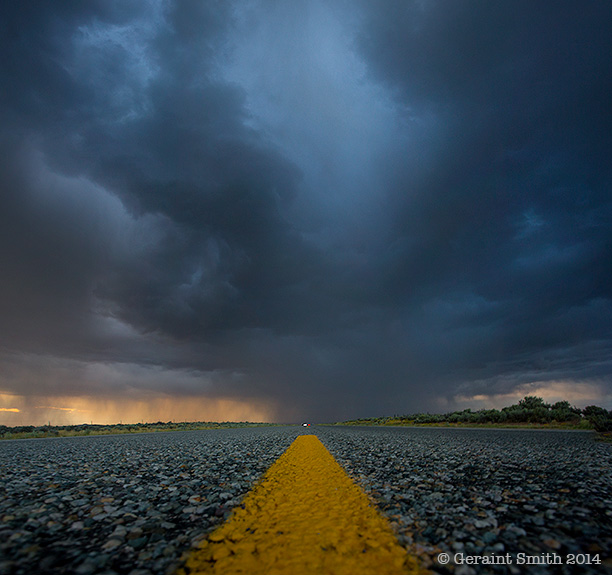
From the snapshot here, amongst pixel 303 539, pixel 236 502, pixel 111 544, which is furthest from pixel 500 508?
pixel 111 544

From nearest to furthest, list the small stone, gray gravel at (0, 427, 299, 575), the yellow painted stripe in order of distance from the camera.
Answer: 1. the yellow painted stripe
2. gray gravel at (0, 427, 299, 575)
3. the small stone

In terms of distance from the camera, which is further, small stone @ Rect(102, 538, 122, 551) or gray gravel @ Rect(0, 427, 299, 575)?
small stone @ Rect(102, 538, 122, 551)

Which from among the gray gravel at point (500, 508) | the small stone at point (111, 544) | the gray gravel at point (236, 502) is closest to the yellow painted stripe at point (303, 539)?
the gray gravel at point (236, 502)

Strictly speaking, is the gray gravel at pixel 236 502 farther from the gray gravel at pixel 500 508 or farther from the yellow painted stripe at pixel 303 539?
the yellow painted stripe at pixel 303 539

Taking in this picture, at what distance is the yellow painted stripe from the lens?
302 centimetres

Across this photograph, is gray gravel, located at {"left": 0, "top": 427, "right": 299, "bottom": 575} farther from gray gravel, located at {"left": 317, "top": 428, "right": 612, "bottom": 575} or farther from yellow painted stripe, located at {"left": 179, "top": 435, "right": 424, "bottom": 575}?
gray gravel, located at {"left": 317, "top": 428, "right": 612, "bottom": 575}

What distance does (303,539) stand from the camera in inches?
148

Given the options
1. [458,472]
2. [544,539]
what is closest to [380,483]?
[458,472]

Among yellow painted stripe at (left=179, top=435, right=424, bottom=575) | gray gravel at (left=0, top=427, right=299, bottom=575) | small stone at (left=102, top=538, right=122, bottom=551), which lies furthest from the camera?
small stone at (left=102, top=538, right=122, bottom=551)

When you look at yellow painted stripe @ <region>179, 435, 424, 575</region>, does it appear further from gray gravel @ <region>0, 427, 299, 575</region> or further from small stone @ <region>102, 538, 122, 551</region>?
small stone @ <region>102, 538, 122, 551</region>

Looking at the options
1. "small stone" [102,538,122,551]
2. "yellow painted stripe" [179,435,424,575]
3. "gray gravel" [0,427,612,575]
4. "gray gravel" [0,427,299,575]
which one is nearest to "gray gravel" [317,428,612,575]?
"gray gravel" [0,427,612,575]

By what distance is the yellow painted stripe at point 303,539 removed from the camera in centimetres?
302

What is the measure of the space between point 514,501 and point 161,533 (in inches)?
221

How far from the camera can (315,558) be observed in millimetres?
3191
